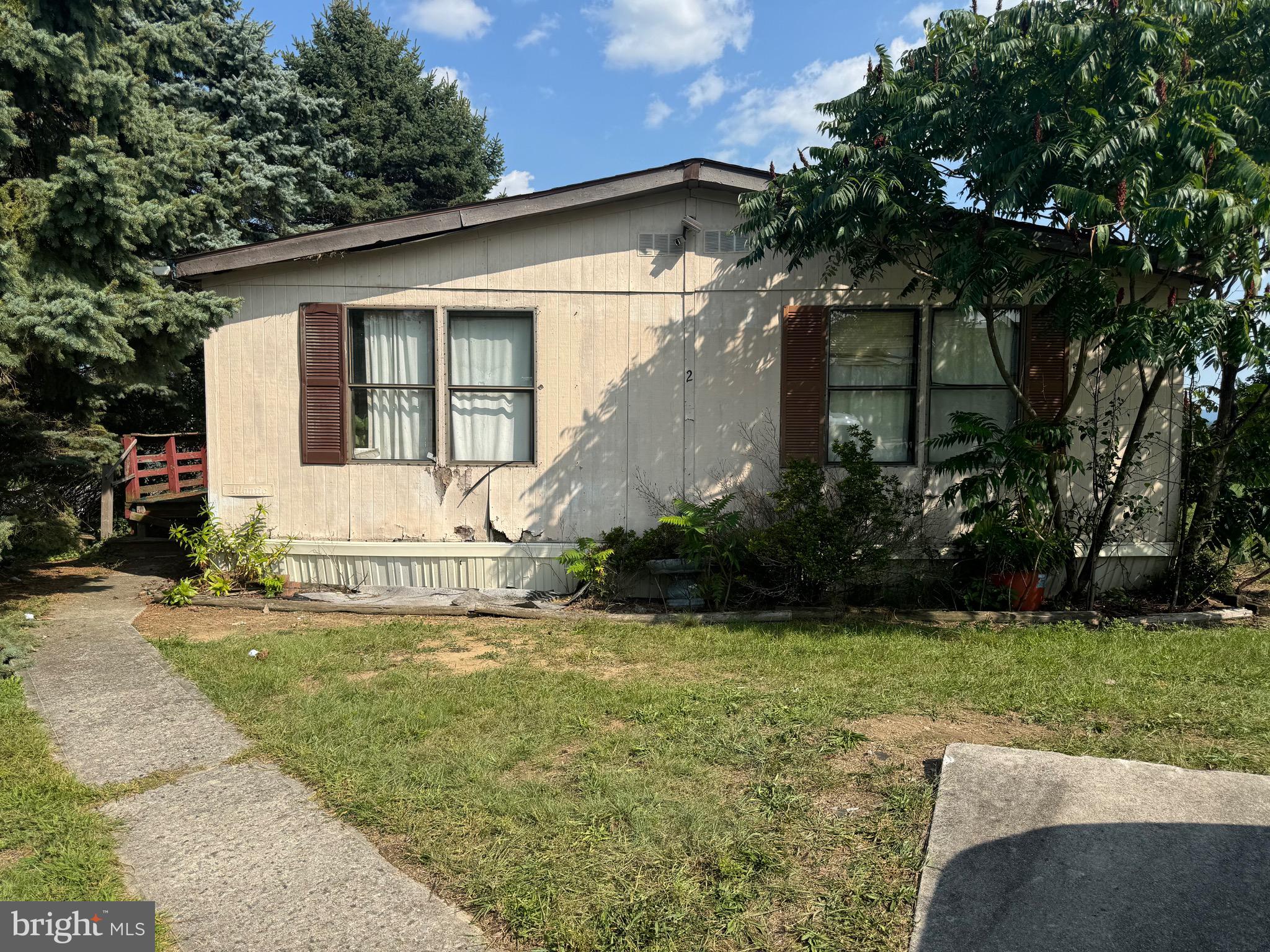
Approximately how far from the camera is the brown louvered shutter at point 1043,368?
7.27m

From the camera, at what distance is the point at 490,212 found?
7121 mm

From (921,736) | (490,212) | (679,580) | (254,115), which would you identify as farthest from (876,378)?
(254,115)

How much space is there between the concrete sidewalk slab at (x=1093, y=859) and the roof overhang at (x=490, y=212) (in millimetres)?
5328

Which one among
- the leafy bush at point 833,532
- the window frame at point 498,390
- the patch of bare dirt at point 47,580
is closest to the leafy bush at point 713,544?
the leafy bush at point 833,532

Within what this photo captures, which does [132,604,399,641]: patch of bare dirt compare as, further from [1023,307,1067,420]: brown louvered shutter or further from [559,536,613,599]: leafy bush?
[1023,307,1067,420]: brown louvered shutter

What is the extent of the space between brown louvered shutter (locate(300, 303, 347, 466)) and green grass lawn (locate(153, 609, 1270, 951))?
179 cm

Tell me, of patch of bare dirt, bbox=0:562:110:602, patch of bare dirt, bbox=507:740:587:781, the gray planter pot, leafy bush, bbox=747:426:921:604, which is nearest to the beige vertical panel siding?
the gray planter pot

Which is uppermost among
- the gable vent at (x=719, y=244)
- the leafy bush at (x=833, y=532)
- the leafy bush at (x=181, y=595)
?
the gable vent at (x=719, y=244)

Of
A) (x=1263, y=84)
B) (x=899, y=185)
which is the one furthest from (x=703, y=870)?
(x=1263, y=84)

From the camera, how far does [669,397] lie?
7422 millimetres

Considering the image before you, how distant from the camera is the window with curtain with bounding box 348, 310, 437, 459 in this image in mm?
7449

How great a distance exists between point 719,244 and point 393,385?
10.8 feet

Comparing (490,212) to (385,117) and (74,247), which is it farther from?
(385,117)

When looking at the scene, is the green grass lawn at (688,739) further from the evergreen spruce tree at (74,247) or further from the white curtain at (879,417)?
the evergreen spruce tree at (74,247)
